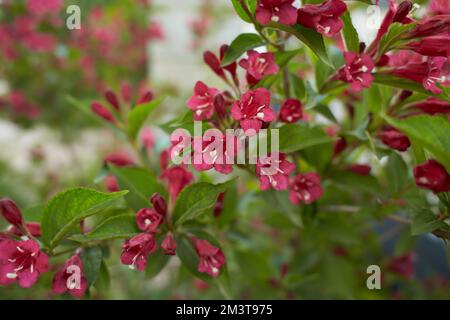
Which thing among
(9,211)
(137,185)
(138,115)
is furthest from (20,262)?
(138,115)

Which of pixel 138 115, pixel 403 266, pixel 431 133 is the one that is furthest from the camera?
pixel 403 266

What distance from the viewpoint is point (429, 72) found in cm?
48

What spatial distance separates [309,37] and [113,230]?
29 cm

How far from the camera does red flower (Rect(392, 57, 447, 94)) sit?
472 mm

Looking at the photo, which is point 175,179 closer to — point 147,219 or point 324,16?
point 147,219

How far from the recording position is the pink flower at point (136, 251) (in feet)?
1.53

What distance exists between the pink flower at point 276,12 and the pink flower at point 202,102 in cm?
9

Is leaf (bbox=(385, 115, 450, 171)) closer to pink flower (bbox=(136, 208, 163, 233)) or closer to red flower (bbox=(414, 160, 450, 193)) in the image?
red flower (bbox=(414, 160, 450, 193))

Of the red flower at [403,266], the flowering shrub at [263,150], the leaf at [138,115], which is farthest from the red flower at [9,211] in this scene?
the red flower at [403,266]

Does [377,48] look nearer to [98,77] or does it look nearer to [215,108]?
[215,108]

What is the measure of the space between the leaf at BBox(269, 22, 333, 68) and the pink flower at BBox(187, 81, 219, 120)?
9cm
